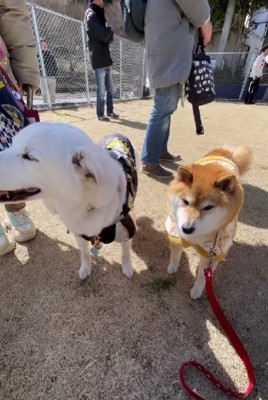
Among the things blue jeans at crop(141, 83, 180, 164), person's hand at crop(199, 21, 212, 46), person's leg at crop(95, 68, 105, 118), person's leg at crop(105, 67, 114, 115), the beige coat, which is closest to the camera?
the beige coat

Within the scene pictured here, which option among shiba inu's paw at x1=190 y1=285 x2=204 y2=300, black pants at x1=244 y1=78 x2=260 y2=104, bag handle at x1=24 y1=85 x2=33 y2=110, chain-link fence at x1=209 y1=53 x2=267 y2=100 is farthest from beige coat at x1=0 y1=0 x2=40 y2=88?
chain-link fence at x1=209 y1=53 x2=267 y2=100

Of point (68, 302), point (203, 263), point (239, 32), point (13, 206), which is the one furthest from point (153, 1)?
point (239, 32)

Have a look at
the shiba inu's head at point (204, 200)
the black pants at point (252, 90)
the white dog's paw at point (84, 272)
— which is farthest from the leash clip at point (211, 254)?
the black pants at point (252, 90)

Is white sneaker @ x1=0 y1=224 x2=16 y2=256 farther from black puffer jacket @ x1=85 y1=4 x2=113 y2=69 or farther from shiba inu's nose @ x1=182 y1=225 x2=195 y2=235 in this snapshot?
black puffer jacket @ x1=85 y1=4 x2=113 y2=69

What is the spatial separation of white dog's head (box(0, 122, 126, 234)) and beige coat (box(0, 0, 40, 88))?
74cm

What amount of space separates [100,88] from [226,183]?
480 cm

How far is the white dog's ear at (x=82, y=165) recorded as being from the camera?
110cm

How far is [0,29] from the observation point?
5.28 ft

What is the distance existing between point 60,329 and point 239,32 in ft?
66.0

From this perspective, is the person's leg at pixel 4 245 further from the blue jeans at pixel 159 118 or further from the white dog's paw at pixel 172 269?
the blue jeans at pixel 159 118

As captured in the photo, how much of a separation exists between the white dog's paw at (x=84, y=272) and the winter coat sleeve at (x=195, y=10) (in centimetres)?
227

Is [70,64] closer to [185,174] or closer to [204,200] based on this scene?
[185,174]

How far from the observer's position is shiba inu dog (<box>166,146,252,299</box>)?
131cm

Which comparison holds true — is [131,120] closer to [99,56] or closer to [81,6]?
[99,56]
